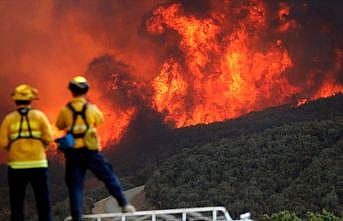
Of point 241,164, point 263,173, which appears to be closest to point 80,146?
point 263,173

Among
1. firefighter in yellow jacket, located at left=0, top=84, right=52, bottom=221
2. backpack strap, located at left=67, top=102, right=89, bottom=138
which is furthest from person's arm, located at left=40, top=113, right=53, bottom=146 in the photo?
backpack strap, located at left=67, top=102, right=89, bottom=138

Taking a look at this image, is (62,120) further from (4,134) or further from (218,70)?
(218,70)

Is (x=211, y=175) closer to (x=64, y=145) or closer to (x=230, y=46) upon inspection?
(x=230, y=46)

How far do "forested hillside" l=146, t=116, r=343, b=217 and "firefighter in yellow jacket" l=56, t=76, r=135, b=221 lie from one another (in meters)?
22.0

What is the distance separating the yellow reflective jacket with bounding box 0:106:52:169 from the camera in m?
8.45

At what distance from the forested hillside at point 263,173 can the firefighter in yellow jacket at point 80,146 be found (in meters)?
22.0

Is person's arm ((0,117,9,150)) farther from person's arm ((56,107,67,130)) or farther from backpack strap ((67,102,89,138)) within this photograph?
backpack strap ((67,102,89,138))

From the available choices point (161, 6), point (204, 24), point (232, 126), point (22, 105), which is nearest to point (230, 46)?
point (204, 24)

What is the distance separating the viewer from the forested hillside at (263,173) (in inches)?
1224

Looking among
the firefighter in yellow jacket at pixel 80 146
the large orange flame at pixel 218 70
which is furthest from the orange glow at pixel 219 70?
the firefighter in yellow jacket at pixel 80 146

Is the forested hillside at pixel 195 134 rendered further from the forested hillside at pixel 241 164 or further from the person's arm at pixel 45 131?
the person's arm at pixel 45 131

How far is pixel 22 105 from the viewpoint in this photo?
28.1 feet

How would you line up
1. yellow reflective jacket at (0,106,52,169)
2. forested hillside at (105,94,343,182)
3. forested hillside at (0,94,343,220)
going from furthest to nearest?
forested hillside at (105,94,343,182)
forested hillside at (0,94,343,220)
yellow reflective jacket at (0,106,52,169)

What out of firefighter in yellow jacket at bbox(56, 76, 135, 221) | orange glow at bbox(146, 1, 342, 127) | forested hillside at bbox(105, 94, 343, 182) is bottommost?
firefighter in yellow jacket at bbox(56, 76, 135, 221)
